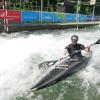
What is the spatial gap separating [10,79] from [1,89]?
126 cm

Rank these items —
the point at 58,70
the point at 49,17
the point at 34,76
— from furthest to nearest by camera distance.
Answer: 1. the point at 49,17
2. the point at 34,76
3. the point at 58,70

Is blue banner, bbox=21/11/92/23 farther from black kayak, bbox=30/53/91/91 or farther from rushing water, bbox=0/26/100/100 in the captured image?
black kayak, bbox=30/53/91/91

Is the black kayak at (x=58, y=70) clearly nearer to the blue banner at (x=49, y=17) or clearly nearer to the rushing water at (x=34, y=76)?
the rushing water at (x=34, y=76)

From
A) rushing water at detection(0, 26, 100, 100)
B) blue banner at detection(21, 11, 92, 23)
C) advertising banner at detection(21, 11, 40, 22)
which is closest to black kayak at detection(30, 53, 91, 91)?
rushing water at detection(0, 26, 100, 100)

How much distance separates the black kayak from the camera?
11.7m

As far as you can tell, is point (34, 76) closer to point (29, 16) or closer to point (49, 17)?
point (29, 16)

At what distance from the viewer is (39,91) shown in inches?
459

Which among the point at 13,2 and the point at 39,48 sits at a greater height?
the point at 13,2

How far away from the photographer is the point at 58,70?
1253 cm

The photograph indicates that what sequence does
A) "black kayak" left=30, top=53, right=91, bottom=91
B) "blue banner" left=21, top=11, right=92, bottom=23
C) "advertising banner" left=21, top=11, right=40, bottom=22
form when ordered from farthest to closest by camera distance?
"blue banner" left=21, top=11, right=92, bottom=23
"advertising banner" left=21, top=11, right=40, bottom=22
"black kayak" left=30, top=53, right=91, bottom=91

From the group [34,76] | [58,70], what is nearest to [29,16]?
[34,76]

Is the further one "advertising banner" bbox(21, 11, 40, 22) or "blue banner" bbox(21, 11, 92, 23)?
"blue banner" bbox(21, 11, 92, 23)

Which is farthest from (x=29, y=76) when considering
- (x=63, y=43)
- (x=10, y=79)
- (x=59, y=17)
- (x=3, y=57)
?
(x=59, y=17)

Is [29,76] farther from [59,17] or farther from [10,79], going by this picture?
[59,17]
